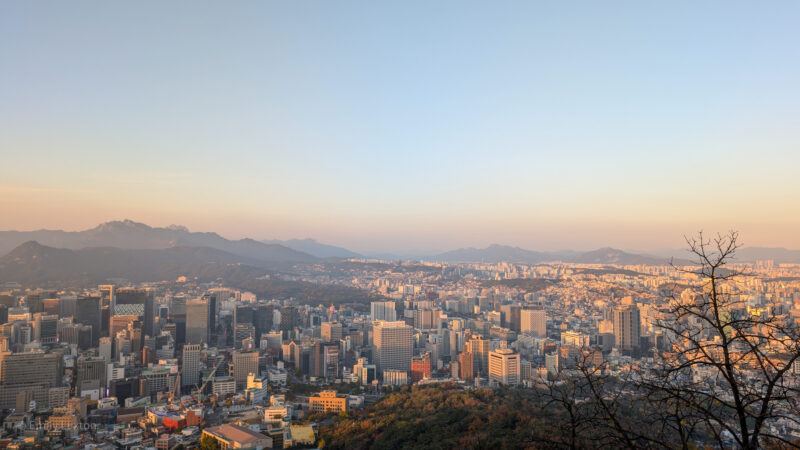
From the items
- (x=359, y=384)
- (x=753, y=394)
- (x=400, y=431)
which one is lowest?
(x=359, y=384)

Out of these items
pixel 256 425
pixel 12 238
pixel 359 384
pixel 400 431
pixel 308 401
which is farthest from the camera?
pixel 12 238

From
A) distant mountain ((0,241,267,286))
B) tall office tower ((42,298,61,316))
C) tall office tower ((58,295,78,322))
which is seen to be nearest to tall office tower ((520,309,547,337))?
tall office tower ((58,295,78,322))

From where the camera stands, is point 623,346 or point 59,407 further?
point 623,346

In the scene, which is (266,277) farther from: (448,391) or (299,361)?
(448,391)

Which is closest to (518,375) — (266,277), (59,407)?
Answer: (59,407)

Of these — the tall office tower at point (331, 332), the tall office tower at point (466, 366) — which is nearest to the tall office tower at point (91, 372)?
the tall office tower at point (331, 332)

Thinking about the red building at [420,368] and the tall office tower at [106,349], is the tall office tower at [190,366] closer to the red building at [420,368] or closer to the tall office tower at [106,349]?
the tall office tower at [106,349]
